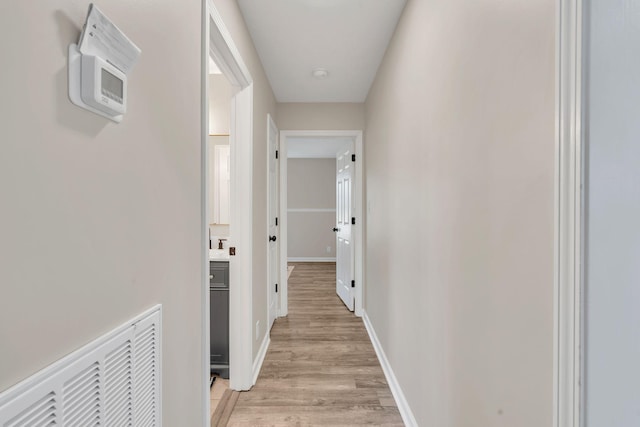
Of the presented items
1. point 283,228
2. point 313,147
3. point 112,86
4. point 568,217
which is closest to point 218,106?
point 283,228

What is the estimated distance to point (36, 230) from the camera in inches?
22.3

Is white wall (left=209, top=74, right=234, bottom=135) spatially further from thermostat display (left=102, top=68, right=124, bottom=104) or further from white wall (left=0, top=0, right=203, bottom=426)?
thermostat display (left=102, top=68, right=124, bottom=104)

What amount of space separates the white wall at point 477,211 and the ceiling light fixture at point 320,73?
3.11ft

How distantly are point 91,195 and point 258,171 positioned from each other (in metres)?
1.89

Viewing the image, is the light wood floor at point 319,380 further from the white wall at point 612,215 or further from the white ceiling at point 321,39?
the white ceiling at point 321,39

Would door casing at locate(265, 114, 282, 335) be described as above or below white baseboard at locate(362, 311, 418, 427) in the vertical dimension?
above

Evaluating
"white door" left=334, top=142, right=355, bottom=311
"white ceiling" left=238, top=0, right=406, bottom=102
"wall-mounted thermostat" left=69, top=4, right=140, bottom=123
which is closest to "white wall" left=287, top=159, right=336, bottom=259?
"white door" left=334, top=142, right=355, bottom=311

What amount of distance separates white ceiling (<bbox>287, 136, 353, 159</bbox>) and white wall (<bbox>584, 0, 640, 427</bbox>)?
482 cm

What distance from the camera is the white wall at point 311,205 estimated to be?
25.3 ft

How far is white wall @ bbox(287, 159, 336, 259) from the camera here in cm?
770

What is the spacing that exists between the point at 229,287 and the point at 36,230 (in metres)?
1.71

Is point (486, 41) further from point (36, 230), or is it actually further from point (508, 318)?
point (36, 230)

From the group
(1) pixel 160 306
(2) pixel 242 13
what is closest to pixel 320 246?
(2) pixel 242 13

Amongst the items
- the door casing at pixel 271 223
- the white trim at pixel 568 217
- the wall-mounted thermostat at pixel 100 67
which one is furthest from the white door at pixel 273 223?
the white trim at pixel 568 217
